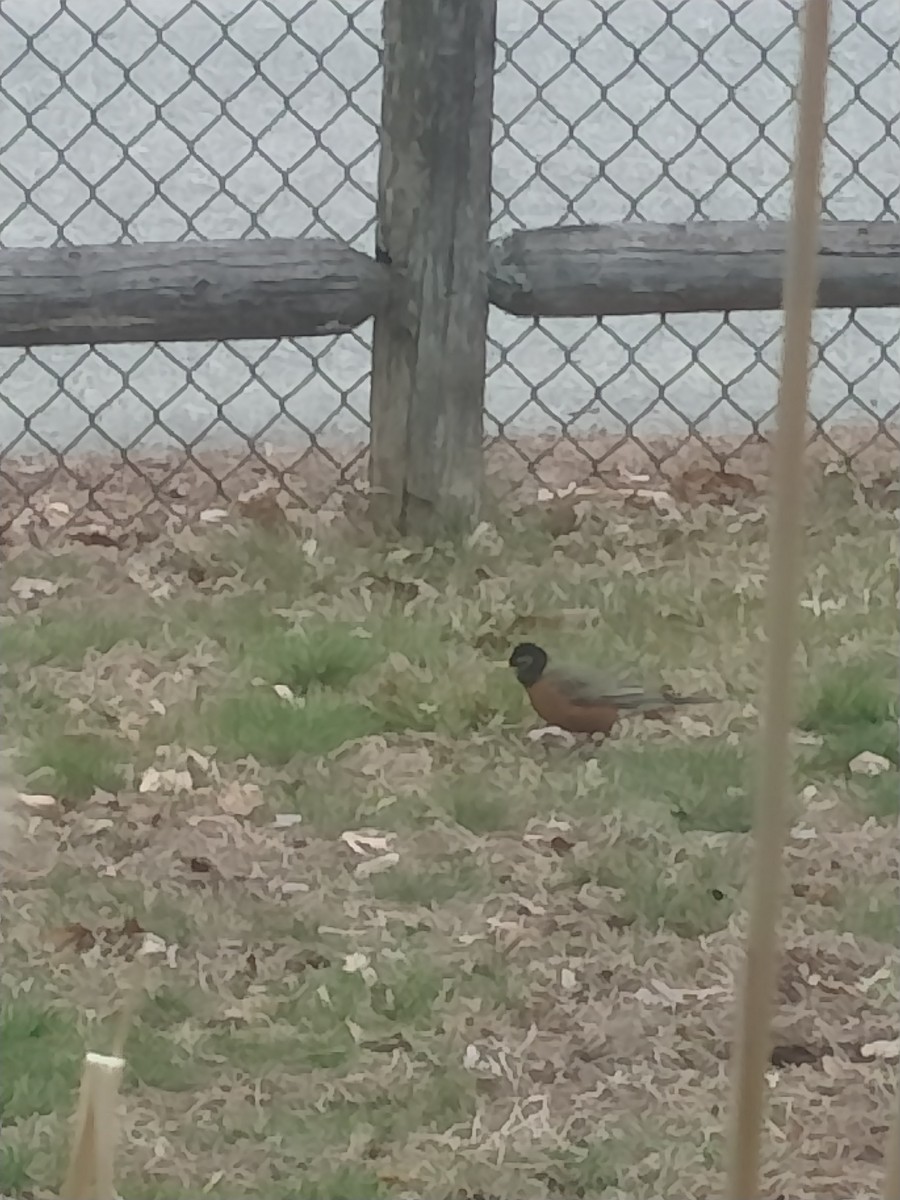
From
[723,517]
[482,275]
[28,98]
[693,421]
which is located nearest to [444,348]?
[482,275]

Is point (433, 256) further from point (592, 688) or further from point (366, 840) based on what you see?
point (366, 840)

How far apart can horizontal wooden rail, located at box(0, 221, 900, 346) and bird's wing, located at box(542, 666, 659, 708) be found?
54 centimetres

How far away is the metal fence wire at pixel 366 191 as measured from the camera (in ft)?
7.45

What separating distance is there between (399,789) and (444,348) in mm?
632

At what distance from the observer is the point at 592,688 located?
5.09 ft

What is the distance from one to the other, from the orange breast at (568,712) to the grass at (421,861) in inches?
0.9

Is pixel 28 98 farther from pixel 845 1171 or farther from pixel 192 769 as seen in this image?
pixel 845 1171

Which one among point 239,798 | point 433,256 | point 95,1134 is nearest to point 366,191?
point 433,256

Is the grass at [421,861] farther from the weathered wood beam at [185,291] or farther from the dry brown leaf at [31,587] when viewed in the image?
the weathered wood beam at [185,291]

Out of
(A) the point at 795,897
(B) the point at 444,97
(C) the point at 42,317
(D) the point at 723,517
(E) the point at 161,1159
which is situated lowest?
(E) the point at 161,1159

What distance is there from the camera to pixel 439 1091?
109 centimetres

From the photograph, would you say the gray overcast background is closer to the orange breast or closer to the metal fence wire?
the metal fence wire

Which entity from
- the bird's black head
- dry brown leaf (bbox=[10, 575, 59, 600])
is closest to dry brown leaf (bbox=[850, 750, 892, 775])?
the bird's black head

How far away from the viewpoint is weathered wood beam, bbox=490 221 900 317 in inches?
76.5
